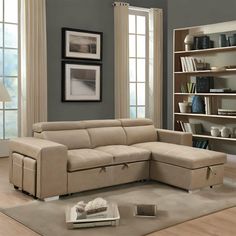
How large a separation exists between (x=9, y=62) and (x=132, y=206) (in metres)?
3.77

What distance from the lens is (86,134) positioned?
5164 mm

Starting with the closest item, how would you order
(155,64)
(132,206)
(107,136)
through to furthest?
(132,206)
(107,136)
(155,64)

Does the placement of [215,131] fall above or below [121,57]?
below

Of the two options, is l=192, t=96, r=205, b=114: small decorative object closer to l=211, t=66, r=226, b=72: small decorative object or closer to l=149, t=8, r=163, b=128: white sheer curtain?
l=211, t=66, r=226, b=72: small decorative object

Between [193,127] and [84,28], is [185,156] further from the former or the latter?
[84,28]

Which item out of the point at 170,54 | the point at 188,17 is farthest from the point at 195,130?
the point at 188,17

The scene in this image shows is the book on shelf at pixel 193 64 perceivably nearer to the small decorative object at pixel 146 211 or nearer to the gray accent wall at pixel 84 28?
the gray accent wall at pixel 84 28

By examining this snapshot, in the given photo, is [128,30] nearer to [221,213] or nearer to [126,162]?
[126,162]

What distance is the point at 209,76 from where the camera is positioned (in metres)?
6.95

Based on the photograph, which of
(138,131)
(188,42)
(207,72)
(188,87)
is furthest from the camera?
(188,87)

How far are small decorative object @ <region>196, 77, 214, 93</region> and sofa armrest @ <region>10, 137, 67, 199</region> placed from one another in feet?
11.1

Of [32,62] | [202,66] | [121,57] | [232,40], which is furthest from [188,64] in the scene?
[32,62]

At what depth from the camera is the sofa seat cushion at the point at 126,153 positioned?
4.72 m

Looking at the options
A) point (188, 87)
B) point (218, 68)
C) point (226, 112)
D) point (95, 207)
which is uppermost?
point (218, 68)
